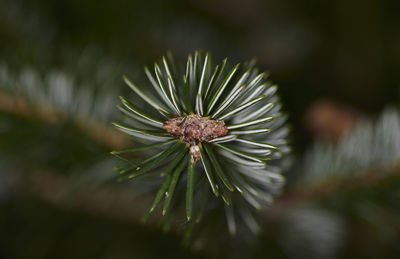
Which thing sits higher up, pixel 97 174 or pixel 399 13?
pixel 399 13

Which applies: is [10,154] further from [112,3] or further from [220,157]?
[112,3]

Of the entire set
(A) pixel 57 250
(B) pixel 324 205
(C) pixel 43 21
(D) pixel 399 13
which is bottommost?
(A) pixel 57 250

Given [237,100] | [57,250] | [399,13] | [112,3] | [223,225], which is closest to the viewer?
[237,100]

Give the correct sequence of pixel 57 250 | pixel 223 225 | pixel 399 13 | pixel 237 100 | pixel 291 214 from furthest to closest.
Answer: pixel 399 13
pixel 57 250
pixel 291 214
pixel 223 225
pixel 237 100

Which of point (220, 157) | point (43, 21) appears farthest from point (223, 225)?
point (43, 21)

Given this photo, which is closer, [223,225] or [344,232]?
[223,225]

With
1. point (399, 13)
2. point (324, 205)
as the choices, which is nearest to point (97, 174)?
point (324, 205)
